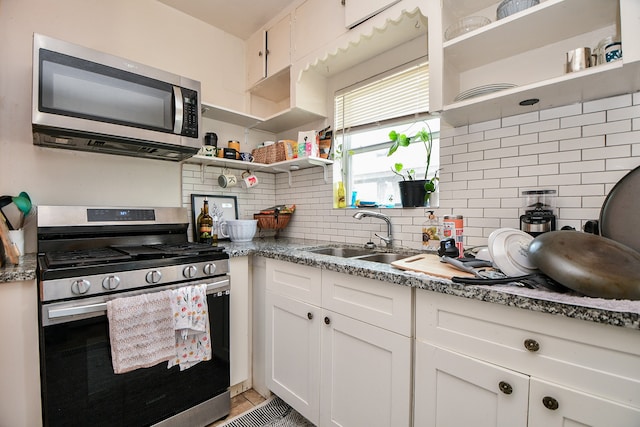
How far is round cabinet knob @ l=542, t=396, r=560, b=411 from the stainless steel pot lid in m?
0.68

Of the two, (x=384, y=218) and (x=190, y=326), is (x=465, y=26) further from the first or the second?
(x=190, y=326)

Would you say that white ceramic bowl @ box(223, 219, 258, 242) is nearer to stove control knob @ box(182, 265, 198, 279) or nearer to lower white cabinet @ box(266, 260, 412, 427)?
lower white cabinet @ box(266, 260, 412, 427)

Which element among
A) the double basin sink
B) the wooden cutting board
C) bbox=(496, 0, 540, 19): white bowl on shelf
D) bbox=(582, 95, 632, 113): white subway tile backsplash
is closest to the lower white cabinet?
the wooden cutting board

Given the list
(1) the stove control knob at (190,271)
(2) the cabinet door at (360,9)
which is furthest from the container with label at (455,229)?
(1) the stove control knob at (190,271)

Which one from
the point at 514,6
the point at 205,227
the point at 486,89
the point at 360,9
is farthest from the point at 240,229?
the point at 514,6

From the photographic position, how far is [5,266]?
1289mm

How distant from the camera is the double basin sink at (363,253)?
1.72 metres

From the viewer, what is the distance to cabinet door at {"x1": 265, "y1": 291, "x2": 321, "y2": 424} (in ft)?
4.86

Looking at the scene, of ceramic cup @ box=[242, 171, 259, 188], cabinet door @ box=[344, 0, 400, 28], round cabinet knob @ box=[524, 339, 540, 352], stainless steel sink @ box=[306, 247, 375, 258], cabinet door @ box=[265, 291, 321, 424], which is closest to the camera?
round cabinet knob @ box=[524, 339, 540, 352]

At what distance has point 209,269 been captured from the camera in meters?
1.58

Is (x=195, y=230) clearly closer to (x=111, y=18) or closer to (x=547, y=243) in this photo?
(x=111, y=18)

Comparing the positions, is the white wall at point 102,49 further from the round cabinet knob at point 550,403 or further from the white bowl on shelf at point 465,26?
the round cabinet knob at point 550,403

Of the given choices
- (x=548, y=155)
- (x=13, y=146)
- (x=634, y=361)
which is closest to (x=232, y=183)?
(x=13, y=146)

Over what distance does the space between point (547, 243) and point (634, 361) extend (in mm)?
332
